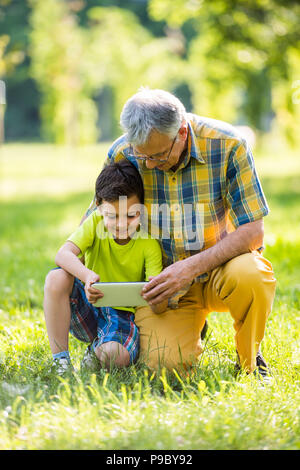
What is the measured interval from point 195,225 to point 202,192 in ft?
0.56

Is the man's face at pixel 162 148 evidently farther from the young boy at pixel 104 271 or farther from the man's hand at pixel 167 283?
the man's hand at pixel 167 283

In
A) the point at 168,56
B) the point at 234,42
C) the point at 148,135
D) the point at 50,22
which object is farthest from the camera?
the point at 168,56

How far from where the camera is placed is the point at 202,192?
3.07 m

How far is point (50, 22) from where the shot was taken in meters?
26.3

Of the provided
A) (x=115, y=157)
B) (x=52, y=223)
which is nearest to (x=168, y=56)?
(x=52, y=223)

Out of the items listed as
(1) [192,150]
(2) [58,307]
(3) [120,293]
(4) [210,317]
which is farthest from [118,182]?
(4) [210,317]

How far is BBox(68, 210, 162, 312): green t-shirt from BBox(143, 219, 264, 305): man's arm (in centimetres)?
21

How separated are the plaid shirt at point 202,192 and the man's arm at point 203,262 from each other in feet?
0.24

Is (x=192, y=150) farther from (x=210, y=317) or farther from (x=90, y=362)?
(x=210, y=317)

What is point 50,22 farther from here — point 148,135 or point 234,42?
point 148,135

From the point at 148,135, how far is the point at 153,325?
1.00 metres

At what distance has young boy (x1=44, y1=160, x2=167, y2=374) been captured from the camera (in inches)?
115

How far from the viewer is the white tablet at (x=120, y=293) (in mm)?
2822

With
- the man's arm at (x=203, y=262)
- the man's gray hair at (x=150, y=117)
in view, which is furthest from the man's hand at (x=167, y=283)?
the man's gray hair at (x=150, y=117)
